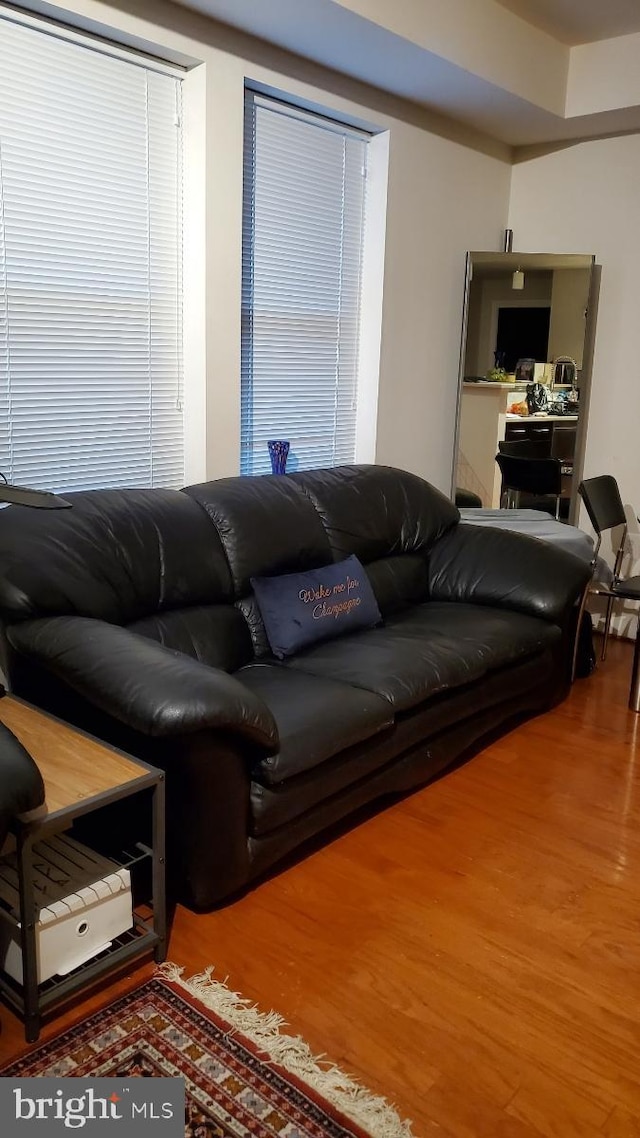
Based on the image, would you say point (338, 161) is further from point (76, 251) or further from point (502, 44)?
point (76, 251)

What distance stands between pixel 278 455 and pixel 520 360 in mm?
1556

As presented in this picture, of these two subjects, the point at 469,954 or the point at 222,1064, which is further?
the point at 469,954

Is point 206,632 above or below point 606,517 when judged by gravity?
below

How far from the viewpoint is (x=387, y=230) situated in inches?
154

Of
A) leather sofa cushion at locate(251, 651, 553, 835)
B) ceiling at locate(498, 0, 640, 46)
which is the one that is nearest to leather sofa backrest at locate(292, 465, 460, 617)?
leather sofa cushion at locate(251, 651, 553, 835)

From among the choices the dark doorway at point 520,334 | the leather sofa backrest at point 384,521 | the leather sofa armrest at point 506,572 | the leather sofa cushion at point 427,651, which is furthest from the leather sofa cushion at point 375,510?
the dark doorway at point 520,334

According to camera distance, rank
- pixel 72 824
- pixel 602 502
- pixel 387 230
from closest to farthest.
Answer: pixel 72 824, pixel 387 230, pixel 602 502

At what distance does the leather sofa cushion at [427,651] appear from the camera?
263 centimetres

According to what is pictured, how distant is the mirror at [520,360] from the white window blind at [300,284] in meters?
0.69

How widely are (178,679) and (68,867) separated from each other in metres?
0.48

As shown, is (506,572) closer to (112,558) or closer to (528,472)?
(528,472)

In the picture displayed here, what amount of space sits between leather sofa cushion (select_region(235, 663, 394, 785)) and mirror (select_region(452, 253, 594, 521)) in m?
2.21

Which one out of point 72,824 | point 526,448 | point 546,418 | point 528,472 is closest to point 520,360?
point 546,418

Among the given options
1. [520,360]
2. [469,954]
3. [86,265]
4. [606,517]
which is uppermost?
[86,265]
